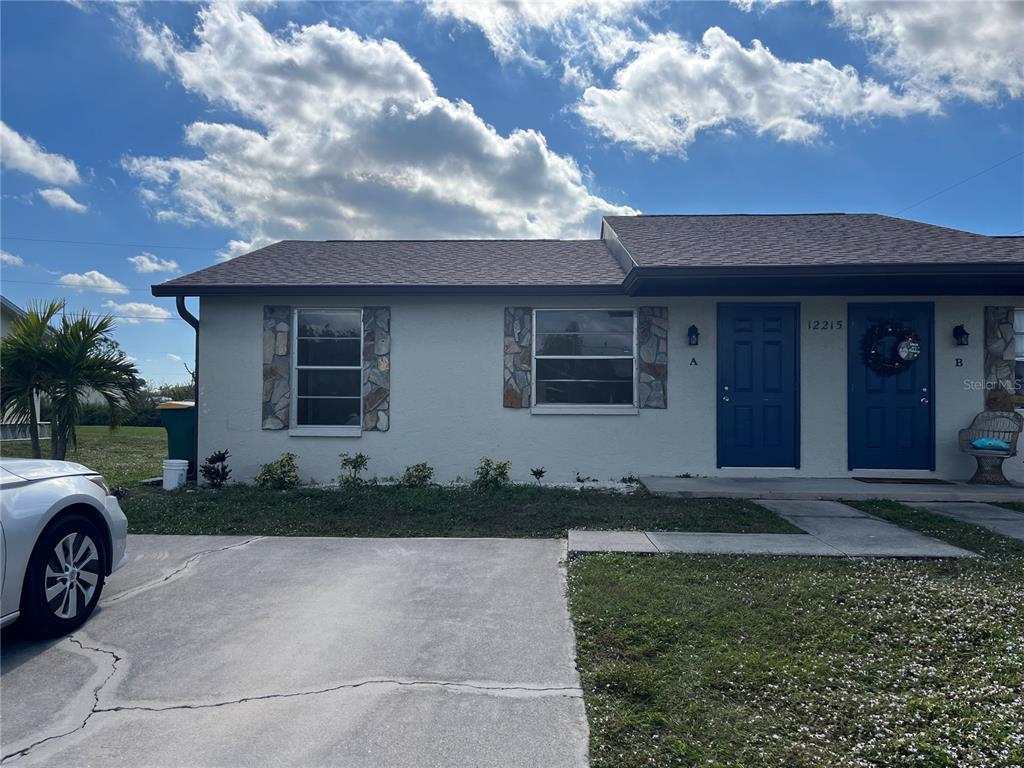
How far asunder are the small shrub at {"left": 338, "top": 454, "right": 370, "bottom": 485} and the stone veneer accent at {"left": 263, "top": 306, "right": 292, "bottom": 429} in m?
1.03

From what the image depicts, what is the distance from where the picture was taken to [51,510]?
144 inches

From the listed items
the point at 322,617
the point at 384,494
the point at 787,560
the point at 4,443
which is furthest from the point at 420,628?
the point at 4,443

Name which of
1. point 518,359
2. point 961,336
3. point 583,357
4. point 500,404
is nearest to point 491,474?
point 500,404

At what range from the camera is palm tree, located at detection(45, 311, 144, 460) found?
25.6ft

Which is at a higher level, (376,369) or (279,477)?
(376,369)

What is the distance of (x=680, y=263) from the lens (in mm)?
7730

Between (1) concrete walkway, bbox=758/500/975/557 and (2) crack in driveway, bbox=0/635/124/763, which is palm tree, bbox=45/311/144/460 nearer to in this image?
(2) crack in driveway, bbox=0/635/124/763

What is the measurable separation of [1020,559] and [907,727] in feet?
10.7

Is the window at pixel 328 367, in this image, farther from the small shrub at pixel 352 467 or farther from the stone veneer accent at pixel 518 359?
the stone veneer accent at pixel 518 359

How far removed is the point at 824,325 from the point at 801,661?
21.5 ft

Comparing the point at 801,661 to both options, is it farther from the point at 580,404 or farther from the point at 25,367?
the point at 25,367

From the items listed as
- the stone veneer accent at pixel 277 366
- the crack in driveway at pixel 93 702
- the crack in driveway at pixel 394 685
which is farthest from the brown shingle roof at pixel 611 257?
the crack in driveway at pixel 93 702

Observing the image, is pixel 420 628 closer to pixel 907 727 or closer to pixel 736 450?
pixel 907 727

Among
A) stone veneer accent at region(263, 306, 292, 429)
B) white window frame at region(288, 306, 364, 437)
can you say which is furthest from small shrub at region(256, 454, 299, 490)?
stone veneer accent at region(263, 306, 292, 429)
